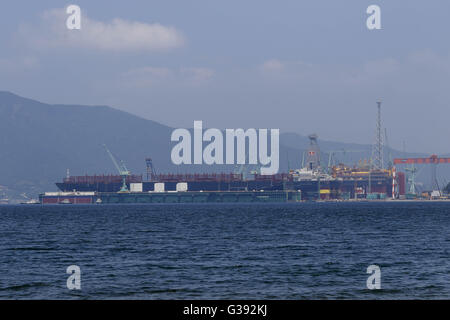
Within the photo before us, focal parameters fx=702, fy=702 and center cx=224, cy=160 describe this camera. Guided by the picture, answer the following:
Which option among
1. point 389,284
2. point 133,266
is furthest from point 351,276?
point 133,266

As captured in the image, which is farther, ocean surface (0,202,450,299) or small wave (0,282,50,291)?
small wave (0,282,50,291)

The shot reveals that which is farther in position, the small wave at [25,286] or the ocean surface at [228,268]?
the small wave at [25,286]

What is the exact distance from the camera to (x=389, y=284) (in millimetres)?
42906

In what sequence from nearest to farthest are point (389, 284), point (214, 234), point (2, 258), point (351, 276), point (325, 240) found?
point (389, 284) < point (351, 276) < point (2, 258) < point (325, 240) < point (214, 234)

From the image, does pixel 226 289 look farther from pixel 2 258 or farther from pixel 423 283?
pixel 2 258

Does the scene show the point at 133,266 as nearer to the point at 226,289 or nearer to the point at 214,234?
the point at 226,289

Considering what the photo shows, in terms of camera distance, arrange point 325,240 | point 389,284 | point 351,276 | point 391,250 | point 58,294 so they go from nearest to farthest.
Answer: point 58,294 → point 389,284 → point 351,276 → point 391,250 → point 325,240

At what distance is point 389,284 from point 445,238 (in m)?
45.9

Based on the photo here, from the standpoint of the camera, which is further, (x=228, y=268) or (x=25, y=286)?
(x=228, y=268)

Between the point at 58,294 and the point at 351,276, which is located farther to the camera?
the point at 351,276

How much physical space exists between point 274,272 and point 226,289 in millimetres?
8751
